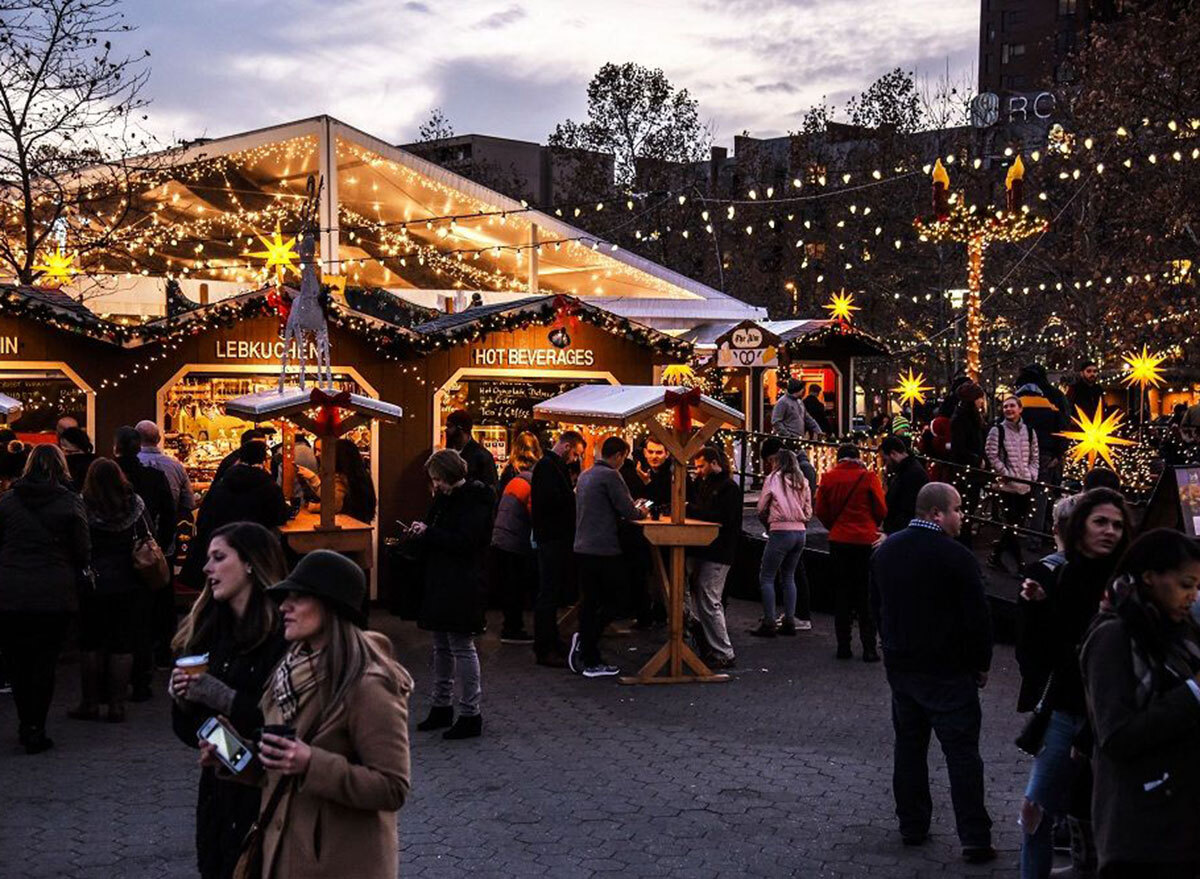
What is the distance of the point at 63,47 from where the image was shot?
55.7 feet

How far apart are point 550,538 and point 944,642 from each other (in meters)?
5.11

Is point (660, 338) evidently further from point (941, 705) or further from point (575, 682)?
point (941, 705)

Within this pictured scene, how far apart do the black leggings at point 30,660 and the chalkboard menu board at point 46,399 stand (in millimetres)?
5467

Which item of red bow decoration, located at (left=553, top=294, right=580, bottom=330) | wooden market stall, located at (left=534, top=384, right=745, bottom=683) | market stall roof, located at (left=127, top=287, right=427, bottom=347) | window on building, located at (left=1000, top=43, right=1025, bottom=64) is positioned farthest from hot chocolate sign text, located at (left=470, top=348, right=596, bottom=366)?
window on building, located at (left=1000, top=43, right=1025, bottom=64)

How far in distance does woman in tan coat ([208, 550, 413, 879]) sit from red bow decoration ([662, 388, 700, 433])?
675cm

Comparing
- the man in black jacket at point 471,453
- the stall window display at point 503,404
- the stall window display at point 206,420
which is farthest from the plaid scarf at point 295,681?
the stall window display at point 503,404

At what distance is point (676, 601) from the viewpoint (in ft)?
33.9

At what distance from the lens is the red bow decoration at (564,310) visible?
14.4m

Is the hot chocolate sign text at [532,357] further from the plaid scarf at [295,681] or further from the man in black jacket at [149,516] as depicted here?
the plaid scarf at [295,681]

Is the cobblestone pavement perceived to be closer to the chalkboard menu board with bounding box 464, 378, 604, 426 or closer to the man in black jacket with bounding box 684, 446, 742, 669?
the man in black jacket with bounding box 684, 446, 742, 669

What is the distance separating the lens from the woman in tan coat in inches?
133

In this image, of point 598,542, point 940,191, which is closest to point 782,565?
point 598,542

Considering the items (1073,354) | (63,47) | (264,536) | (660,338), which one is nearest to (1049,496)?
(660,338)

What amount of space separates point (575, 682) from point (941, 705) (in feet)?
14.8
